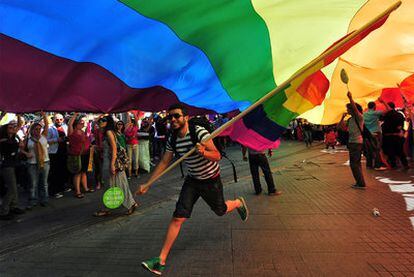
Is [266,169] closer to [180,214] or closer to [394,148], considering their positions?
[180,214]

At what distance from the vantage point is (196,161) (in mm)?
3949

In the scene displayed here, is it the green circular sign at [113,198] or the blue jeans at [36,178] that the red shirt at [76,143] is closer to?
the blue jeans at [36,178]

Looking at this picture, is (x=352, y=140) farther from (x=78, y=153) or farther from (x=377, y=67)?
(x=78, y=153)

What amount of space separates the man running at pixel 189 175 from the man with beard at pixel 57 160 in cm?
490

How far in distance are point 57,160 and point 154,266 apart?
5.65 m

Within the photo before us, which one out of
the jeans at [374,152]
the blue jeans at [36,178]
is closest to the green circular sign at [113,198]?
the blue jeans at [36,178]

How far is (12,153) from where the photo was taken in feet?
20.6

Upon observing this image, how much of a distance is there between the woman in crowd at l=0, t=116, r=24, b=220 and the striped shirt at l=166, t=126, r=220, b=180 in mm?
3733

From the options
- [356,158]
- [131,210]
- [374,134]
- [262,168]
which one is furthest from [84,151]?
[374,134]

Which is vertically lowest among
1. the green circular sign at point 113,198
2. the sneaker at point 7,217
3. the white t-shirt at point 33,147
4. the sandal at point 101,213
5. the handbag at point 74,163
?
the sandal at point 101,213

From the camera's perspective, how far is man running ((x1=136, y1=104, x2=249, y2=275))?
371 centimetres

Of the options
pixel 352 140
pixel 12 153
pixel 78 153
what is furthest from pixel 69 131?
pixel 352 140

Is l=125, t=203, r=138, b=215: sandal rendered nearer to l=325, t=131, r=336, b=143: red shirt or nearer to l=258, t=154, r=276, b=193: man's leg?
l=258, t=154, r=276, b=193: man's leg

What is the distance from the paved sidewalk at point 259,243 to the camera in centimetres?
383
